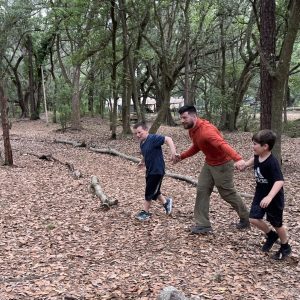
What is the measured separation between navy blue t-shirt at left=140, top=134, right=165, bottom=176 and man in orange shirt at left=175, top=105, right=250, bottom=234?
525 millimetres

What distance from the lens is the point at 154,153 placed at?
6590 mm

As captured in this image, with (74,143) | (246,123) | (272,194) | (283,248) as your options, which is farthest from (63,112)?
(272,194)

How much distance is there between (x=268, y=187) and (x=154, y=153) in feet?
6.99

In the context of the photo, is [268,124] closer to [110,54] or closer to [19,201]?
[19,201]

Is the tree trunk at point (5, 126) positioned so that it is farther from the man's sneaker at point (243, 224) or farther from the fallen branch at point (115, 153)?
the man's sneaker at point (243, 224)

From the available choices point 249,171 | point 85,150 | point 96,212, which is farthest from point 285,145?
point 96,212

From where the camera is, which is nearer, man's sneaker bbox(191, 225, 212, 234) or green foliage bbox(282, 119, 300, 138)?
man's sneaker bbox(191, 225, 212, 234)

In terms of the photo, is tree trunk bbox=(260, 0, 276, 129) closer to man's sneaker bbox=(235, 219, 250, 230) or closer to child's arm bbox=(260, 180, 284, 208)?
man's sneaker bbox=(235, 219, 250, 230)

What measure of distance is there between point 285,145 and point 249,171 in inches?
241

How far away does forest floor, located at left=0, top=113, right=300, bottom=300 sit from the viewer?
4535mm

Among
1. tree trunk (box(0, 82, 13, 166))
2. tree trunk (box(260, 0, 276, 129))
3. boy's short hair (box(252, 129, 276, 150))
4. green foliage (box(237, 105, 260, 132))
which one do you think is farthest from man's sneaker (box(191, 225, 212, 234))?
green foliage (box(237, 105, 260, 132))

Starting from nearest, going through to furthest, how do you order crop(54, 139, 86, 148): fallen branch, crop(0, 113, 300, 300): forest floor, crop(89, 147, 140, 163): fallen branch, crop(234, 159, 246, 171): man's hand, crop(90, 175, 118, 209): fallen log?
crop(0, 113, 300, 300): forest floor, crop(234, 159, 246, 171): man's hand, crop(90, 175, 118, 209): fallen log, crop(89, 147, 140, 163): fallen branch, crop(54, 139, 86, 148): fallen branch

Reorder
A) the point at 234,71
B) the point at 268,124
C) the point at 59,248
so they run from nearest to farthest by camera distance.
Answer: the point at 59,248 < the point at 268,124 < the point at 234,71

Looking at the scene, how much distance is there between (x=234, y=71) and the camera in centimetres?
2441
